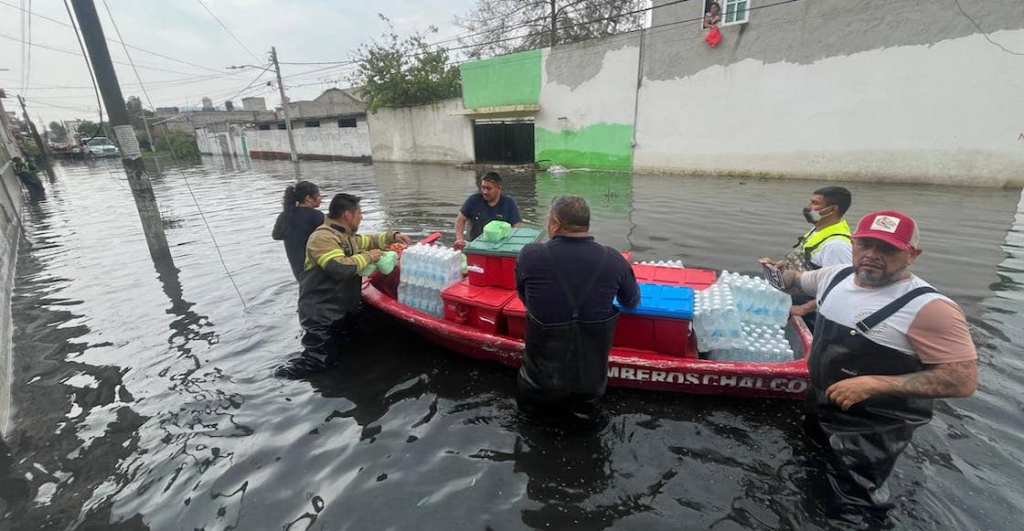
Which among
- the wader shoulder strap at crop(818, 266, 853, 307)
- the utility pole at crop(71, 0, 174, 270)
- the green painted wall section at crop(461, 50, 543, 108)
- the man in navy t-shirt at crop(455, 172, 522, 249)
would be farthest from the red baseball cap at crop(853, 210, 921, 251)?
the green painted wall section at crop(461, 50, 543, 108)

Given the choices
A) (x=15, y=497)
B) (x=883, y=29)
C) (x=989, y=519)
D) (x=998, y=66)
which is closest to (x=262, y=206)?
(x=15, y=497)

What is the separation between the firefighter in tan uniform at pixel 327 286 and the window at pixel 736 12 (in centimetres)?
1643

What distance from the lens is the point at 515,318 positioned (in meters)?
4.12

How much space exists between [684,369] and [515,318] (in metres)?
1.52

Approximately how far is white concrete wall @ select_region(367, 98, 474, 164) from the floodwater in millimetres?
20460

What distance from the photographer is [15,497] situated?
10.1 feet

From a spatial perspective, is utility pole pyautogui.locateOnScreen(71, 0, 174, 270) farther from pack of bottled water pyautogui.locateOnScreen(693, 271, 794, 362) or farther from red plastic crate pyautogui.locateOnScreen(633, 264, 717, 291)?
pack of bottled water pyautogui.locateOnScreen(693, 271, 794, 362)

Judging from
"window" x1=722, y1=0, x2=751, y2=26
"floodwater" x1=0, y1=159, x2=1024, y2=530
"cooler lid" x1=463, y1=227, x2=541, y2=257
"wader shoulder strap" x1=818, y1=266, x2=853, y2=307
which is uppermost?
"window" x1=722, y1=0, x2=751, y2=26

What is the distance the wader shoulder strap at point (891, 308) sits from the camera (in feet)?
6.95

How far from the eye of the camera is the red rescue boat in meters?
3.48

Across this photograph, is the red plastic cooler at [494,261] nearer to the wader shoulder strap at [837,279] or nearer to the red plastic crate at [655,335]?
the red plastic crate at [655,335]

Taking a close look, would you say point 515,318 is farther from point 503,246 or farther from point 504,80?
point 504,80

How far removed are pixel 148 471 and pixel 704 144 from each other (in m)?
18.3

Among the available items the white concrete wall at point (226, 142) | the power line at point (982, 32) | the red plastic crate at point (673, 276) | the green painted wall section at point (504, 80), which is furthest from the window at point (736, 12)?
the white concrete wall at point (226, 142)
